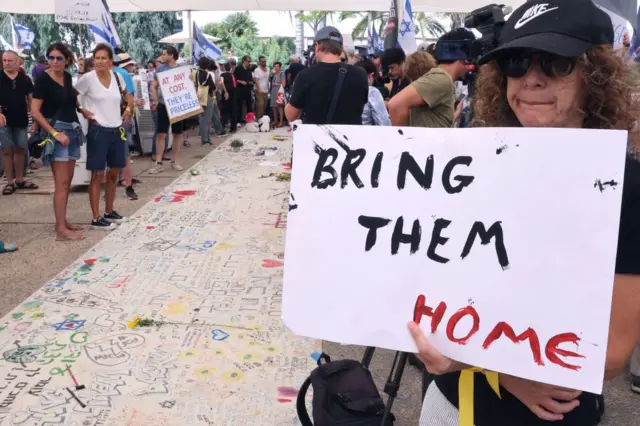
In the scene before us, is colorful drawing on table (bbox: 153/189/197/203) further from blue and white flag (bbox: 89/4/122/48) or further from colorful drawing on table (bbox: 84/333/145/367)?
colorful drawing on table (bbox: 84/333/145/367)

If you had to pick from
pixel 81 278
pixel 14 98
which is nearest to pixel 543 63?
pixel 81 278

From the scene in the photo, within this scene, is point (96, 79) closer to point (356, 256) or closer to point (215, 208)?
point (215, 208)

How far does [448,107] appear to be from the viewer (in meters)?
3.82

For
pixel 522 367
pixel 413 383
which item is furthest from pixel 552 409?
pixel 413 383

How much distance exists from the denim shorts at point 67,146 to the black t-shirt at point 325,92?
87.8 inches

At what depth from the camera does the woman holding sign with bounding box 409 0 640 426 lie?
108cm

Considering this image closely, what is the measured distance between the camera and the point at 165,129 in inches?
365

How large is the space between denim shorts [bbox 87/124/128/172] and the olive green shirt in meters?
3.23

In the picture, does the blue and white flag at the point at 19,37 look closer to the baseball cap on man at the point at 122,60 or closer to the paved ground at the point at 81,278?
the paved ground at the point at 81,278

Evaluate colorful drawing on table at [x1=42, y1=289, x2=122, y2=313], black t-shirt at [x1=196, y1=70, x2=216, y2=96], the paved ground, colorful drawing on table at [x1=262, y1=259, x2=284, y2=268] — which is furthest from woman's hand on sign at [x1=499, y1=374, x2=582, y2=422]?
black t-shirt at [x1=196, y1=70, x2=216, y2=96]

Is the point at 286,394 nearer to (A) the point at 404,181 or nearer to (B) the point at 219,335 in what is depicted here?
(B) the point at 219,335

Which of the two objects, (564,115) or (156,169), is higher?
(564,115)

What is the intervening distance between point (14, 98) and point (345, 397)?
6.55m

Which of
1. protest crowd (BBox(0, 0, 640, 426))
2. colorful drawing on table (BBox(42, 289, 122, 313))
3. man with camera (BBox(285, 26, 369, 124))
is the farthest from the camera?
man with camera (BBox(285, 26, 369, 124))
